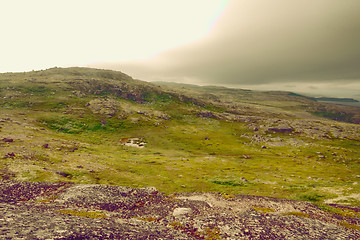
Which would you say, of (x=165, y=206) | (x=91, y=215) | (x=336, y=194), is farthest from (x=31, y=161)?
(x=336, y=194)

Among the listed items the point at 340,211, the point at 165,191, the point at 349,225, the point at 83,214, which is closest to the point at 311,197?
the point at 340,211

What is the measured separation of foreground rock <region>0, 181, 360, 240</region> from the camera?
16.4 meters

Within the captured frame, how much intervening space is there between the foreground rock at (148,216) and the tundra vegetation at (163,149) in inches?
314

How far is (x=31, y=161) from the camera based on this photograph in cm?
4200

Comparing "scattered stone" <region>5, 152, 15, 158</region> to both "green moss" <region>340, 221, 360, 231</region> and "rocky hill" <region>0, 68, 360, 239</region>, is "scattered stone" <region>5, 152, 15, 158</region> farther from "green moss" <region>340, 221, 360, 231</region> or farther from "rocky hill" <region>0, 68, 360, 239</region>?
"green moss" <region>340, 221, 360, 231</region>

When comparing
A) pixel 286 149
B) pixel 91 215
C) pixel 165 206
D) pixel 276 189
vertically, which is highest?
pixel 91 215

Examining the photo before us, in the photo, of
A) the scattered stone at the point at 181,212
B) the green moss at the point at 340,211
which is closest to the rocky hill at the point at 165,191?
the green moss at the point at 340,211

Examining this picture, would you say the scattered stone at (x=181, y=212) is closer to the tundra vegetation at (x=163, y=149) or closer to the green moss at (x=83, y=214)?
the green moss at (x=83, y=214)

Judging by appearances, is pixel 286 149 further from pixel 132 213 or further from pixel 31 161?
pixel 31 161

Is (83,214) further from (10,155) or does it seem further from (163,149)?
(163,149)

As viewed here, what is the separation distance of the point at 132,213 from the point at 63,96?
183450mm

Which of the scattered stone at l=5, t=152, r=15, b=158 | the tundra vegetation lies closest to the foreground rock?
the tundra vegetation

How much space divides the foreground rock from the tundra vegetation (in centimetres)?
798

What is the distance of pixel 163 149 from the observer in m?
102
